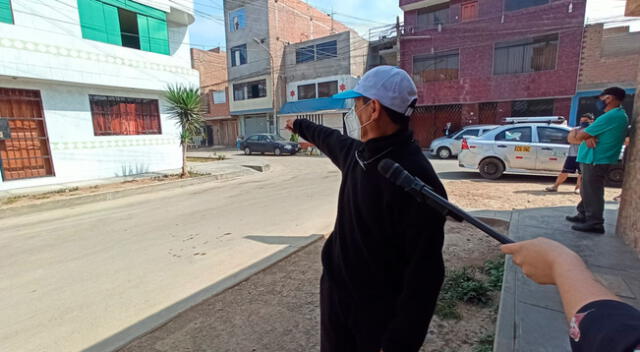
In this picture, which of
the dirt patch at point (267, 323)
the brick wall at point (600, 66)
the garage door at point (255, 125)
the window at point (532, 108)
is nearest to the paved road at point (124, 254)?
the dirt patch at point (267, 323)

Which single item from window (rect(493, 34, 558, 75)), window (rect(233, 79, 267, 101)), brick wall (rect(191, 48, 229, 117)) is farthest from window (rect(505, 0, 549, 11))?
brick wall (rect(191, 48, 229, 117))

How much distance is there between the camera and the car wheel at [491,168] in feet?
29.2

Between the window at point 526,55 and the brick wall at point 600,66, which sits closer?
the brick wall at point 600,66

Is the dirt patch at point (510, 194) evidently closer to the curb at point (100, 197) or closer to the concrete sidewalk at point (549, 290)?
the concrete sidewalk at point (549, 290)

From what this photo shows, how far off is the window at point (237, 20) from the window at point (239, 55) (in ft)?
5.40

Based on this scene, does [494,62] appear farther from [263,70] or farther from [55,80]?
[55,80]

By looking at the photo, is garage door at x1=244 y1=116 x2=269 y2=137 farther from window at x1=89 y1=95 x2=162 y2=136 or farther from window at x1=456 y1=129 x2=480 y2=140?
window at x1=456 y1=129 x2=480 y2=140

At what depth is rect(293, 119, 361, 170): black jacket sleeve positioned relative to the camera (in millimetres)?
1875

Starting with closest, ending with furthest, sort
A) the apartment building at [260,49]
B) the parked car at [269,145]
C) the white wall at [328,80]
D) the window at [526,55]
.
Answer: the window at [526,55] < the parked car at [269,145] < the white wall at [328,80] < the apartment building at [260,49]

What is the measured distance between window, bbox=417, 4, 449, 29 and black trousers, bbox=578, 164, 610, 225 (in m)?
19.6

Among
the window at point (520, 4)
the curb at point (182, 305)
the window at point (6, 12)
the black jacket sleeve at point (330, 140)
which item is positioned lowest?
the curb at point (182, 305)

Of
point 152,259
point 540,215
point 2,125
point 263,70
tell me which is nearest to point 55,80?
point 2,125

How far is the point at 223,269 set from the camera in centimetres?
379

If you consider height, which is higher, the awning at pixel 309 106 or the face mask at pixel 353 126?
the awning at pixel 309 106
